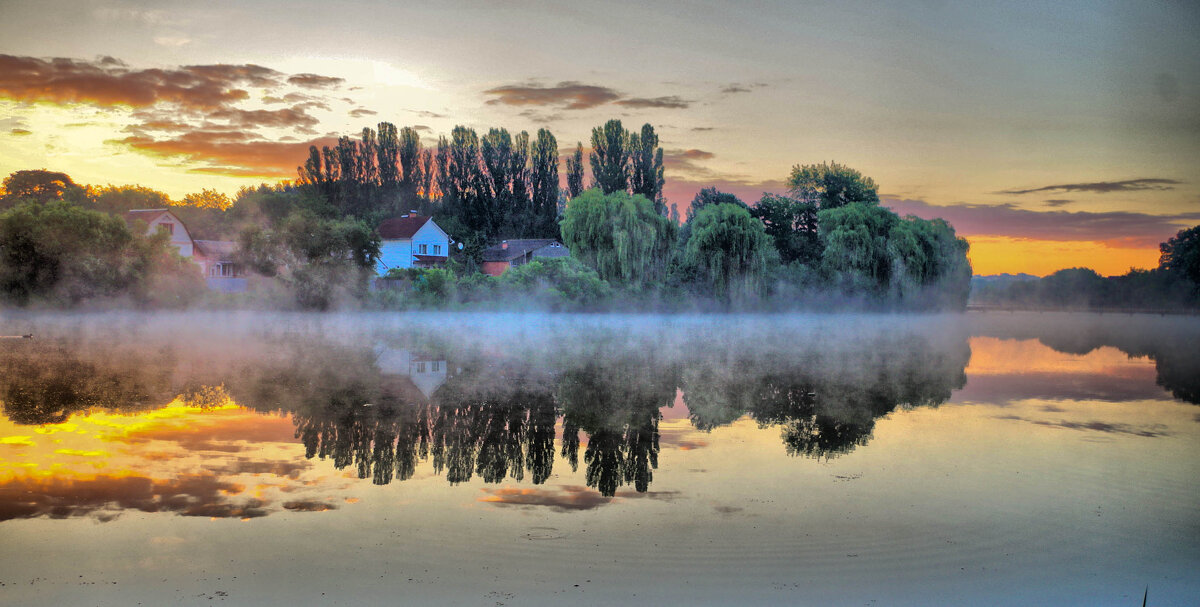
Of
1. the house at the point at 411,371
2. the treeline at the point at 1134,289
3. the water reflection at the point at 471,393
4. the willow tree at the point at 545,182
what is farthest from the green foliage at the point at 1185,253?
the house at the point at 411,371

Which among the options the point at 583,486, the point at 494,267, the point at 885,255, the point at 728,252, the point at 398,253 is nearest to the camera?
→ the point at 583,486

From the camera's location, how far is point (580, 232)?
37.0 m

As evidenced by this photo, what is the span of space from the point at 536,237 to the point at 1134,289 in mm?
50775

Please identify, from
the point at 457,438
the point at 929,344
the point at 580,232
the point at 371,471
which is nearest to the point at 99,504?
the point at 371,471

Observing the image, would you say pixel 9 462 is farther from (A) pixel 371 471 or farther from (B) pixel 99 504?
(A) pixel 371 471

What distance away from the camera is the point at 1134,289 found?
63.3m

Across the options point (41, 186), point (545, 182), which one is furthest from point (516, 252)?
point (41, 186)

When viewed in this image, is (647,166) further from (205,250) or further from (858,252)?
(205,250)

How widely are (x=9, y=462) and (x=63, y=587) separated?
3999 mm

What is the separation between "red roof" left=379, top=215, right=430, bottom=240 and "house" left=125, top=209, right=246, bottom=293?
10.3 m

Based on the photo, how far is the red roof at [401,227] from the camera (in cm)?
5381

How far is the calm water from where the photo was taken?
16.4 ft

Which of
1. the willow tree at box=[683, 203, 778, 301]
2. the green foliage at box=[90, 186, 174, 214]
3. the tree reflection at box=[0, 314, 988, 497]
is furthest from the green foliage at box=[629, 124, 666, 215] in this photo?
the green foliage at box=[90, 186, 174, 214]

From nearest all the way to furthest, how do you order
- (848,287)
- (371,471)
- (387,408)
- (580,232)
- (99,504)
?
1. (99,504)
2. (371,471)
3. (387,408)
4. (580,232)
5. (848,287)
